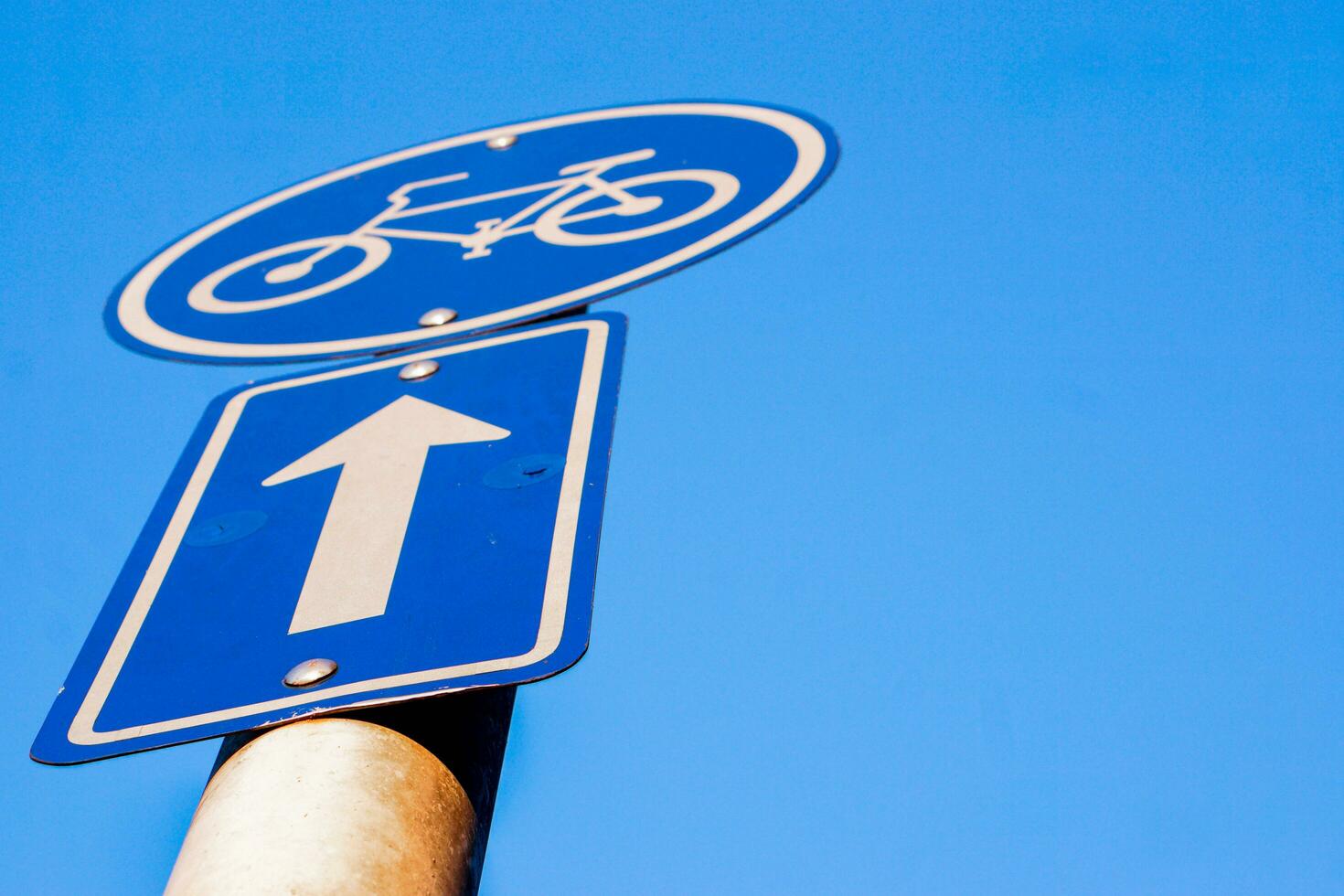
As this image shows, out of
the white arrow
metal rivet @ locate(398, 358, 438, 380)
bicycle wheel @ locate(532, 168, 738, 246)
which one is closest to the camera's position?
the white arrow

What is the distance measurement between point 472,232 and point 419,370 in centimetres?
50

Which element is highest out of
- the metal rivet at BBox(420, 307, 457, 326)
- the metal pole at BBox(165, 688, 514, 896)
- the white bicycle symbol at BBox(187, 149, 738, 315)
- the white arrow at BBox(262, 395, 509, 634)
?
the white bicycle symbol at BBox(187, 149, 738, 315)

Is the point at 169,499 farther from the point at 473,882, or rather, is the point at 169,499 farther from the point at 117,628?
the point at 473,882

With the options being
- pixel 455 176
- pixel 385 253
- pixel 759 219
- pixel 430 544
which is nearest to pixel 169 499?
pixel 430 544

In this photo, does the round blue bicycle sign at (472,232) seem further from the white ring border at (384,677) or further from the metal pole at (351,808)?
the metal pole at (351,808)

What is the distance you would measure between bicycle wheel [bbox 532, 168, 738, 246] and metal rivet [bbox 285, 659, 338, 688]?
33.8 inches

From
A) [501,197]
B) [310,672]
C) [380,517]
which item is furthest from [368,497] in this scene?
[501,197]

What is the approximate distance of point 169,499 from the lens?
1.29m

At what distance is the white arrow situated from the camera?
1.08 meters

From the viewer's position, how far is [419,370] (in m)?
1.42

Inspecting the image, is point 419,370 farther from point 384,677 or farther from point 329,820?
point 329,820

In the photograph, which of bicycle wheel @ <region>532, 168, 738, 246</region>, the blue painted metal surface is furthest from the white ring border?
bicycle wheel @ <region>532, 168, 738, 246</region>

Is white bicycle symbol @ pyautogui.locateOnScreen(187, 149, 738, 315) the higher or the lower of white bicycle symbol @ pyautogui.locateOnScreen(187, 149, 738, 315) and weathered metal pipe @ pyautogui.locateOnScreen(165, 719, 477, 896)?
the higher

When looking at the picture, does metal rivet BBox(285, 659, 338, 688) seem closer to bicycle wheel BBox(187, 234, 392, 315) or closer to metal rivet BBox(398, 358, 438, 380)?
metal rivet BBox(398, 358, 438, 380)
